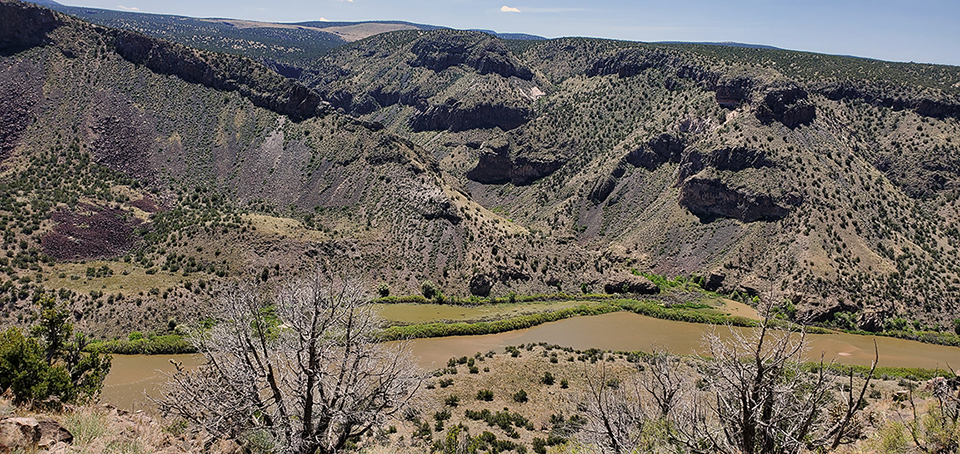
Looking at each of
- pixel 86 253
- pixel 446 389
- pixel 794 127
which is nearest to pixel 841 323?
pixel 794 127

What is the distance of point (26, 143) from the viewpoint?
63344 millimetres

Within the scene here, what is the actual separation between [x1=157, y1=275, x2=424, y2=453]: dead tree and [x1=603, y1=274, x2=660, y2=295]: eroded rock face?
176 ft

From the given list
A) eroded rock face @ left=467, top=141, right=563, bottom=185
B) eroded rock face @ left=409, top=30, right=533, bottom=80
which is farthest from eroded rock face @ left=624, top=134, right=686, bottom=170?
eroded rock face @ left=409, top=30, right=533, bottom=80

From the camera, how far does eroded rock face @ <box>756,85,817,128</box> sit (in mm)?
76062

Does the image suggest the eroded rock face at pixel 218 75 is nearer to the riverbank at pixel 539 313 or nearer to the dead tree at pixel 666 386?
the riverbank at pixel 539 313

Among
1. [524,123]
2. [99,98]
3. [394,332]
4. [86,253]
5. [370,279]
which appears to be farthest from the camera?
[524,123]

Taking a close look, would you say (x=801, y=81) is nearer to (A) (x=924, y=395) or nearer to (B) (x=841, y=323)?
(B) (x=841, y=323)

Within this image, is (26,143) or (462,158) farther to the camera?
(462,158)

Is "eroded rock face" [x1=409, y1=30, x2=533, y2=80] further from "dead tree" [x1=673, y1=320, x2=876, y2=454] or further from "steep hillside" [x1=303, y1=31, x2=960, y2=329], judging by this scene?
"dead tree" [x1=673, y1=320, x2=876, y2=454]

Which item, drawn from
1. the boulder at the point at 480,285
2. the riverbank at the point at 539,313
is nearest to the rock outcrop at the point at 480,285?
the boulder at the point at 480,285

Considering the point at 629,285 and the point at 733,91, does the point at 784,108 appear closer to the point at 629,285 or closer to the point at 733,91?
the point at 733,91

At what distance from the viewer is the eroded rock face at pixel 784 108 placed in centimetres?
7606

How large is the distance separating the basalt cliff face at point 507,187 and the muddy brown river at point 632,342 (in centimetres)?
433

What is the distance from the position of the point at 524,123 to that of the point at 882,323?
77.3m
